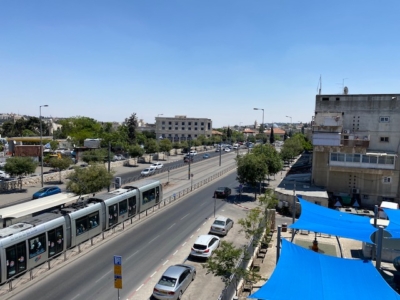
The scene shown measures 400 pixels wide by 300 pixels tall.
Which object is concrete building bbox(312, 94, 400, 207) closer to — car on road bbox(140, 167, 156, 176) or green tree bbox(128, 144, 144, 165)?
car on road bbox(140, 167, 156, 176)

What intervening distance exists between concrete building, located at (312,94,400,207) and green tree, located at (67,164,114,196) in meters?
22.3

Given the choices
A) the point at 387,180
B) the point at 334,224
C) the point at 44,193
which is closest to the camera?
the point at 334,224

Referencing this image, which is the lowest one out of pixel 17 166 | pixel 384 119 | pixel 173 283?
pixel 173 283

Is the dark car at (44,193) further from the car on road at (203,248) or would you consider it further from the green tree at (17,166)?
the car on road at (203,248)

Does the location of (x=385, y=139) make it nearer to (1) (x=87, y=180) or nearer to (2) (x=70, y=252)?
(1) (x=87, y=180)

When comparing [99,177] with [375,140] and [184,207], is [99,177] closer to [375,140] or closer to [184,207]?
[184,207]

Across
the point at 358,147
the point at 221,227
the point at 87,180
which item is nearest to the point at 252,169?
the point at 358,147

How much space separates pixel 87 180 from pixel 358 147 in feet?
88.5

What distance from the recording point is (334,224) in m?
17.9

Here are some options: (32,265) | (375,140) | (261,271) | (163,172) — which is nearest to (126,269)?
(32,265)

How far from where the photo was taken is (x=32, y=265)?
16.1 meters

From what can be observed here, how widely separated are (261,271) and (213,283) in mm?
3000

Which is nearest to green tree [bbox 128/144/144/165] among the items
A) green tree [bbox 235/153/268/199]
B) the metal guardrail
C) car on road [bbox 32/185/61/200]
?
car on road [bbox 32/185/61/200]

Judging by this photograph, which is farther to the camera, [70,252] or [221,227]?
[221,227]
